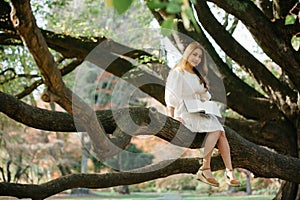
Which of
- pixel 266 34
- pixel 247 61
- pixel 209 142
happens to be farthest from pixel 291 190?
pixel 209 142

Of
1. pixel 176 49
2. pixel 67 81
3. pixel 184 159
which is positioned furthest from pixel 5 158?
pixel 184 159

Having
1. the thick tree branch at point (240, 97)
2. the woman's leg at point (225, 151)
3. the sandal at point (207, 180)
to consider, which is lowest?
the sandal at point (207, 180)

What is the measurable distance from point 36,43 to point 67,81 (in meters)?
8.42

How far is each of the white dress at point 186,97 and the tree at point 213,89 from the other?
0.14 meters

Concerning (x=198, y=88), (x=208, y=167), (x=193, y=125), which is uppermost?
(x=198, y=88)

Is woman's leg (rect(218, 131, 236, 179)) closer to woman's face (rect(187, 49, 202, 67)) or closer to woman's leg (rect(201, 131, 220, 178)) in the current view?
woman's leg (rect(201, 131, 220, 178))

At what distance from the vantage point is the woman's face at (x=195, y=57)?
16.5ft

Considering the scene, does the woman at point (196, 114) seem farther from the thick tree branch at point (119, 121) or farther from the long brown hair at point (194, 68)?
the thick tree branch at point (119, 121)

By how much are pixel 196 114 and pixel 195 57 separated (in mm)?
523

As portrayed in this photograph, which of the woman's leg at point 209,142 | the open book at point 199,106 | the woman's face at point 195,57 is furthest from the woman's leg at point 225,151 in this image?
the woman's face at point 195,57

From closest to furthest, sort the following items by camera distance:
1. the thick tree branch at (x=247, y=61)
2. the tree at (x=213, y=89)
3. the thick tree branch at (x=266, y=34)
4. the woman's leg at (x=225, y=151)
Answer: the tree at (x=213, y=89) → the woman's leg at (x=225, y=151) → the thick tree branch at (x=266, y=34) → the thick tree branch at (x=247, y=61)

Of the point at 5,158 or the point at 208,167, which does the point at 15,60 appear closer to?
the point at 208,167

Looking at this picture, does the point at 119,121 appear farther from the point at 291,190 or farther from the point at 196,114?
the point at 291,190

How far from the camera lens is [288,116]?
7.98 metres
